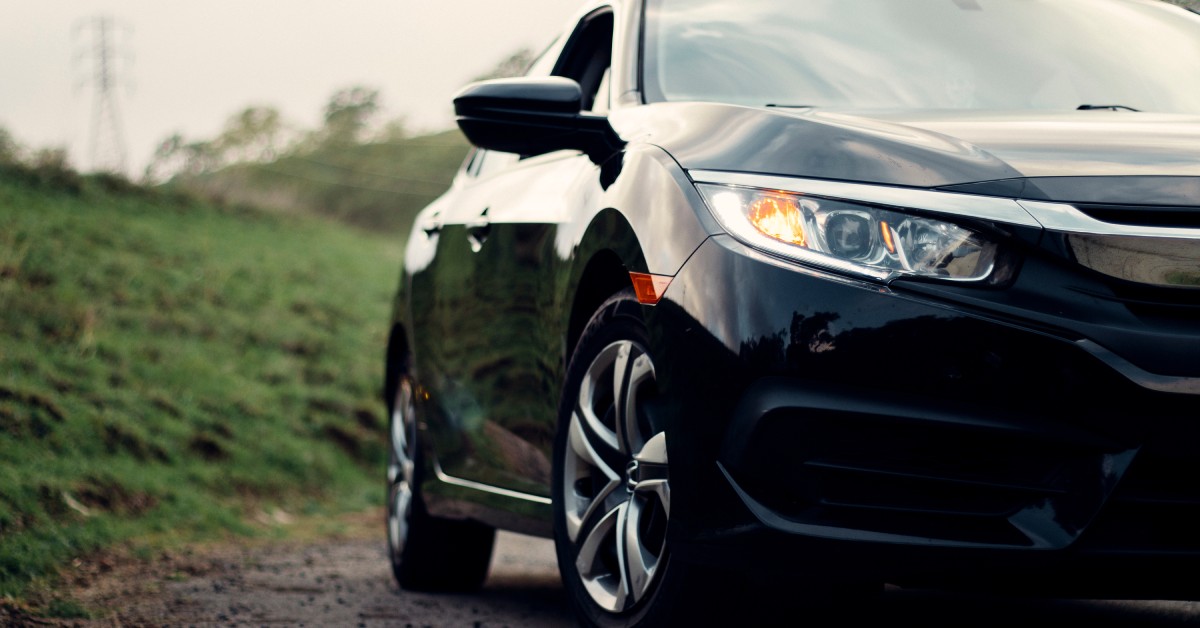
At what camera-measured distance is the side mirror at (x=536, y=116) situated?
3328mm

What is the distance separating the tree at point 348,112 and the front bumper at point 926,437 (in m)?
51.8

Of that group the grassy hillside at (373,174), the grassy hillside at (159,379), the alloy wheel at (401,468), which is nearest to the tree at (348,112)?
the grassy hillside at (373,174)

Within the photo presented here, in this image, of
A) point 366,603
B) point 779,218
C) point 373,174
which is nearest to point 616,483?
point 779,218

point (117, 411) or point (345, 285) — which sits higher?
point (117, 411)

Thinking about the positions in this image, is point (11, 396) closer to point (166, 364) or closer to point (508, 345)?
point (166, 364)

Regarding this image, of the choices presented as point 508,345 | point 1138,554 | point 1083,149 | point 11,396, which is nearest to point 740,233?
point 1083,149

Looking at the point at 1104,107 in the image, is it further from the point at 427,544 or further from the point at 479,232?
the point at 427,544

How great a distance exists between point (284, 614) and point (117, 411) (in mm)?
4028

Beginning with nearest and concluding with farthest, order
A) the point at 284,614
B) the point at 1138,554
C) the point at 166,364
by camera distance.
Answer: the point at 1138,554
the point at 284,614
the point at 166,364

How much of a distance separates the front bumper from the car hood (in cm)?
24

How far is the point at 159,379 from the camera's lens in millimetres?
8992

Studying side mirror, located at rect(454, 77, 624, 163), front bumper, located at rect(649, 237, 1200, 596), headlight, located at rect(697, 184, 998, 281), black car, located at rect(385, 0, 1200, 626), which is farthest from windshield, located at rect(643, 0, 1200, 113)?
front bumper, located at rect(649, 237, 1200, 596)

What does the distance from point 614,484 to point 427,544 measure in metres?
1.99

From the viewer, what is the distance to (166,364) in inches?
367
